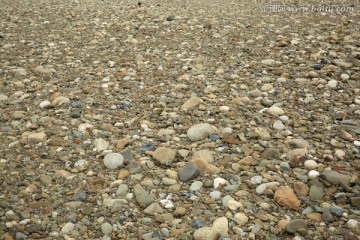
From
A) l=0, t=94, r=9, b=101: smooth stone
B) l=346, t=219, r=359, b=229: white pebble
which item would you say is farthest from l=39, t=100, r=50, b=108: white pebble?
l=346, t=219, r=359, b=229: white pebble

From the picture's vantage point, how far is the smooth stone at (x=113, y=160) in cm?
344

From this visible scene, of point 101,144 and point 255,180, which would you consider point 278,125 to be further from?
point 101,144

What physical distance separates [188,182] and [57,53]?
407 centimetres

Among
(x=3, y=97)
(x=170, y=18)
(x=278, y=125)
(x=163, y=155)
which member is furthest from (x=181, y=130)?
(x=170, y=18)

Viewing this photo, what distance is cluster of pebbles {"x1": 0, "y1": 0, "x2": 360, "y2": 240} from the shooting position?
2.84m

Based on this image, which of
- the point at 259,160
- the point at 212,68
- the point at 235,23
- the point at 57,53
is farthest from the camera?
the point at 235,23

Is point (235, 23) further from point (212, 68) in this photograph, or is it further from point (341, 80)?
point (341, 80)

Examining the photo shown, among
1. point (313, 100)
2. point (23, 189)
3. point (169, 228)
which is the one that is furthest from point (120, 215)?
point (313, 100)

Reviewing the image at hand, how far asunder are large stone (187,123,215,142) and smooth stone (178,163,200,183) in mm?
512

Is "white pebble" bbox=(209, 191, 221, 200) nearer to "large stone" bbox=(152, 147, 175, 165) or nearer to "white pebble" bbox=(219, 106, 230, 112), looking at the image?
"large stone" bbox=(152, 147, 175, 165)

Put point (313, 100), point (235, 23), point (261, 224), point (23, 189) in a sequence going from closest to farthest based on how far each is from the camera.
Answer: point (261, 224)
point (23, 189)
point (313, 100)
point (235, 23)

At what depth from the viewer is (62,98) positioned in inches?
183

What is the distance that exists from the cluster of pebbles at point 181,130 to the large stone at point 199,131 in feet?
0.06

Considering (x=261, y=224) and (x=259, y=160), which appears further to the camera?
(x=259, y=160)
